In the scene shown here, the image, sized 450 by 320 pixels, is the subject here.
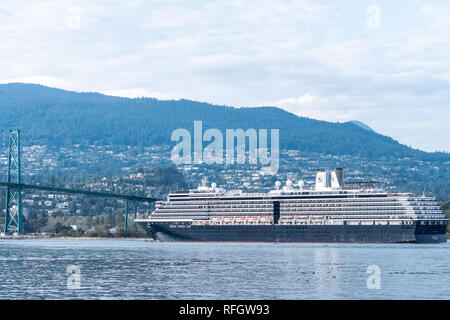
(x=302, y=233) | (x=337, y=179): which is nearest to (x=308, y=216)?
(x=302, y=233)

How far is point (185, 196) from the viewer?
121188 millimetres

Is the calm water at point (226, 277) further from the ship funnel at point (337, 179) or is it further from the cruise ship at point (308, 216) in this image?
the ship funnel at point (337, 179)

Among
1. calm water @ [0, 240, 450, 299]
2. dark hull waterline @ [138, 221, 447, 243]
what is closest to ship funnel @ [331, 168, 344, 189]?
dark hull waterline @ [138, 221, 447, 243]

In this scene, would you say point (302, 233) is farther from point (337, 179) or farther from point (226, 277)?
point (226, 277)

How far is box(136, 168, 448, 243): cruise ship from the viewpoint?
10288 cm

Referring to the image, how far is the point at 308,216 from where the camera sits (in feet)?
360

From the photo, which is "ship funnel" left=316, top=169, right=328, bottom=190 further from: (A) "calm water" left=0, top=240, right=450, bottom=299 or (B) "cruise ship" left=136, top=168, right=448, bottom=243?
(A) "calm water" left=0, top=240, right=450, bottom=299

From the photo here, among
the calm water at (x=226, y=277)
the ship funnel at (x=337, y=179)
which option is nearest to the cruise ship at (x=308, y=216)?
the ship funnel at (x=337, y=179)

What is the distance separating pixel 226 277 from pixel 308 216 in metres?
59.9

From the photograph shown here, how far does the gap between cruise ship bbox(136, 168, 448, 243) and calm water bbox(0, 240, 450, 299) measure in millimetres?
29881

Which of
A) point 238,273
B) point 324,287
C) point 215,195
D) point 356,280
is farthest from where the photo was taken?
point 215,195

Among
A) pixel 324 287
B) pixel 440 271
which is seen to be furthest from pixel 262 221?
pixel 324 287

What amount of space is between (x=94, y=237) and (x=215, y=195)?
36.5m
